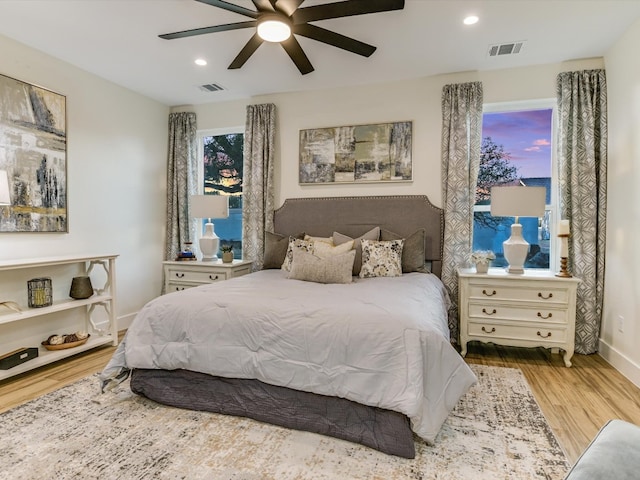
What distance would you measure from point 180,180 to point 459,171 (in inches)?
133

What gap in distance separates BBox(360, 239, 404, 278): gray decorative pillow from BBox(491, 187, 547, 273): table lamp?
3.15 feet

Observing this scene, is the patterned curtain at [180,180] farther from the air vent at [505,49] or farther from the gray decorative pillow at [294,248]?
the air vent at [505,49]

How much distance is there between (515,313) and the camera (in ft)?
→ 10.6

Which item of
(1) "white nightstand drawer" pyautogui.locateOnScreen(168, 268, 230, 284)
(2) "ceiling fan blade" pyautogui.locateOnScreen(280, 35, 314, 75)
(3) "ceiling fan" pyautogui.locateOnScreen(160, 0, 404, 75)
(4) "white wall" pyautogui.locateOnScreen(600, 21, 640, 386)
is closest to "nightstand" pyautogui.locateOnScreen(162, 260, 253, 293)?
(1) "white nightstand drawer" pyautogui.locateOnScreen(168, 268, 230, 284)

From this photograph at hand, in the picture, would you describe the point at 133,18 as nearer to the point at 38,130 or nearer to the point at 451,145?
the point at 38,130

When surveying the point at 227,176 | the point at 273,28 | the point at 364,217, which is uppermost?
the point at 273,28

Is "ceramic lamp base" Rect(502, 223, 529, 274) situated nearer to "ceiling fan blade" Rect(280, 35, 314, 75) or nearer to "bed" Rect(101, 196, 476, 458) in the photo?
"bed" Rect(101, 196, 476, 458)

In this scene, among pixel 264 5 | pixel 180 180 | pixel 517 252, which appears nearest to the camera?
pixel 264 5

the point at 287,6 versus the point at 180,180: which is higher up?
the point at 287,6

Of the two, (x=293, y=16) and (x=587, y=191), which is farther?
(x=587, y=191)

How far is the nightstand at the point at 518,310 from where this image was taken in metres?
3.11

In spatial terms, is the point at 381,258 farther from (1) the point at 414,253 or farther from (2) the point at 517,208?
(2) the point at 517,208

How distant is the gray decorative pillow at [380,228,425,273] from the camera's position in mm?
3551

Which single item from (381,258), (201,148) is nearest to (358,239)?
(381,258)
